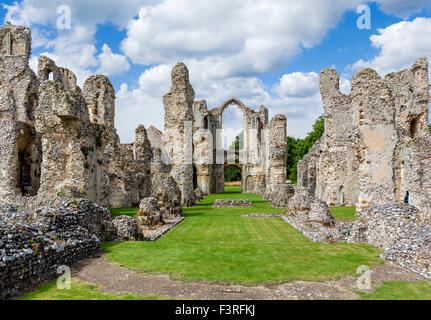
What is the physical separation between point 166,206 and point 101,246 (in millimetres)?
7273

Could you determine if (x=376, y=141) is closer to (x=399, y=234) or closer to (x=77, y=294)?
(x=399, y=234)

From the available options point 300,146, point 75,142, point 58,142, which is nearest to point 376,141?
point 75,142

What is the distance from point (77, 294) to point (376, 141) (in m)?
12.0

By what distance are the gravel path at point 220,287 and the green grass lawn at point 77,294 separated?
0.50 feet

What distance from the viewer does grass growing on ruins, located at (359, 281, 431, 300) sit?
14.7 ft

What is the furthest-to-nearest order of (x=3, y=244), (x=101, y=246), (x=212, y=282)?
(x=101, y=246) → (x=212, y=282) → (x=3, y=244)

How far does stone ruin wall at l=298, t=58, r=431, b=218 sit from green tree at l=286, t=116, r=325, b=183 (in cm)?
2226

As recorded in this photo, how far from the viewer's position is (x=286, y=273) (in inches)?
220

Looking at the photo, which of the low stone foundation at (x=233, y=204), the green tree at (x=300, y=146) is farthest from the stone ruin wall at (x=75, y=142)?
the green tree at (x=300, y=146)

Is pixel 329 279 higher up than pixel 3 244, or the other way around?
pixel 3 244

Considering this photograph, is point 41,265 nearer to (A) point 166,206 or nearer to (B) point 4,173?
(A) point 166,206

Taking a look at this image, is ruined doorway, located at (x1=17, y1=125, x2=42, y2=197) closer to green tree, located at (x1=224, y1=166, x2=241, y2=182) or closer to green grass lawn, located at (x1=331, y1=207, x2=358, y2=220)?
green grass lawn, located at (x1=331, y1=207, x2=358, y2=220)

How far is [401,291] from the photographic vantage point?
4.73 meters
